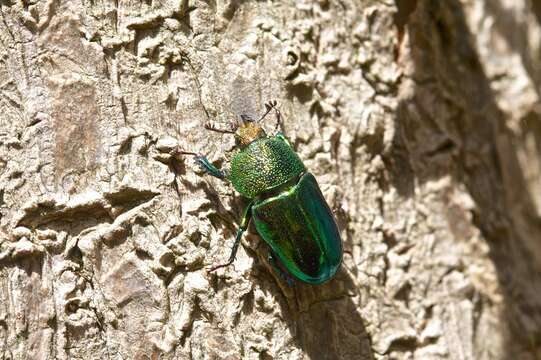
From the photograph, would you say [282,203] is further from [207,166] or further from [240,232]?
[207,166]

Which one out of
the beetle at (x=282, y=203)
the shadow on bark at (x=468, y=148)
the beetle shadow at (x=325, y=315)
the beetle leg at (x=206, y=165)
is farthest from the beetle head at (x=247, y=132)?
the shadow on bark at (x=468, y=148)

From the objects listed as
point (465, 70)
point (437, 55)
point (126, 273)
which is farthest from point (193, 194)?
point (465, 70)

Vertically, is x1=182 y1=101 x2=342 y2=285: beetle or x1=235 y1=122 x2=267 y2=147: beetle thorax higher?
x1=235 y1=122 x2=267 y2=147: beetle thorax

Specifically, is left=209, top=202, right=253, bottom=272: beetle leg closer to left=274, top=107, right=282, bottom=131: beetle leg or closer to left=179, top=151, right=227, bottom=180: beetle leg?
left=179, top=151, right=227, bottom=180: beetle leg

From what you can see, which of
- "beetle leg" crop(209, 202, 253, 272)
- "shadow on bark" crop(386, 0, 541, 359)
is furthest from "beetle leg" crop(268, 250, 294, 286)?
"shadow on bark" crop(386, 0, 541, 359)

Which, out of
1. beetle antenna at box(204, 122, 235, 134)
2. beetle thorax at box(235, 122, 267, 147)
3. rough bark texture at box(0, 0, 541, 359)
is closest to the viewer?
rough bark texture at box(0, 0, 541, 359)

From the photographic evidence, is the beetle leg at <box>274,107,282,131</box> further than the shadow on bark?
No

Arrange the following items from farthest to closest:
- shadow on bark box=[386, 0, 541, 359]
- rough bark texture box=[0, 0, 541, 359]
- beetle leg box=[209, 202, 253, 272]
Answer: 1. shadow on bark box=[386, 0, 541, 359]
2. beetle leg box=[209, 202, 253, 272]
3. rough bark texture box=[0, 0, 541, 359]
